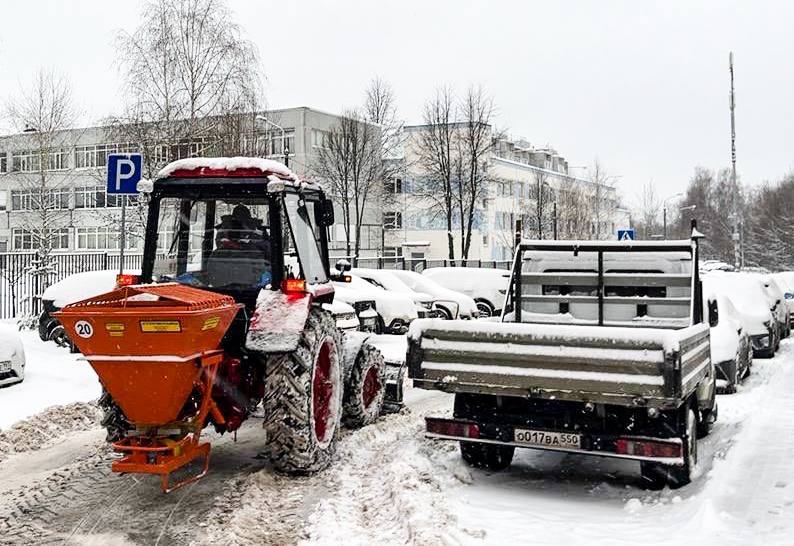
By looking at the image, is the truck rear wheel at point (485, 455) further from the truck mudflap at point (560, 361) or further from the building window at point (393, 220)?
the building window at point (393, 220)

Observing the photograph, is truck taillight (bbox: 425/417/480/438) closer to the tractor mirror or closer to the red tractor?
the red tractor

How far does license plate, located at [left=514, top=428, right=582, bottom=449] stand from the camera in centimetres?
645

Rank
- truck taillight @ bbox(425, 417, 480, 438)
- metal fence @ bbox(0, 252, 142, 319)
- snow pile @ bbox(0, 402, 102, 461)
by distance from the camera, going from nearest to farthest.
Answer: truck taillight @ bbox(425, 417, 480, 438)
snow pile @ bbox(0, 402, 102, 461)
metal fence @ bbox(0, 252, 142, 319)

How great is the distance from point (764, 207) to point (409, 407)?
218 ft

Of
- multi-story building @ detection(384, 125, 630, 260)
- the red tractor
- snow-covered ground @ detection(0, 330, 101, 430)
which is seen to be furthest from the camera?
multi-story building @ detection(384, 125, 630, 260)

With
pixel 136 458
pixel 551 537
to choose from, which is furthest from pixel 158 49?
pixel 551 537

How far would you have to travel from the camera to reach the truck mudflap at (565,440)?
244 inches

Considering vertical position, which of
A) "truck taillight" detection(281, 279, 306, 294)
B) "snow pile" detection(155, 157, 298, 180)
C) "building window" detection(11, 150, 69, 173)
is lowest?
"truck taillight" detection(281, 279, 306, 294)

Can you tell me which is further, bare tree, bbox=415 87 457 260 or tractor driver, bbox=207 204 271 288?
bare tree, bbox=415 87 457 260

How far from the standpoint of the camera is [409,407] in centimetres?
1071

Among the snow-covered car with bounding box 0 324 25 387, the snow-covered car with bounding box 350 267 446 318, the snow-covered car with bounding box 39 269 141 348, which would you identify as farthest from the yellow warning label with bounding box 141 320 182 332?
the snow-covered car with bounding box 350 267 446 318

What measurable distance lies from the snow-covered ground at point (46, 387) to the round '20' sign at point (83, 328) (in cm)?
336

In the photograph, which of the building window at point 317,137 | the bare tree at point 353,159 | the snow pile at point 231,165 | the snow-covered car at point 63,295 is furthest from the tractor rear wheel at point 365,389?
the building window at point 317,137

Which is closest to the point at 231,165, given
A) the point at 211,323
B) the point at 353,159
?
the point at 211,323
